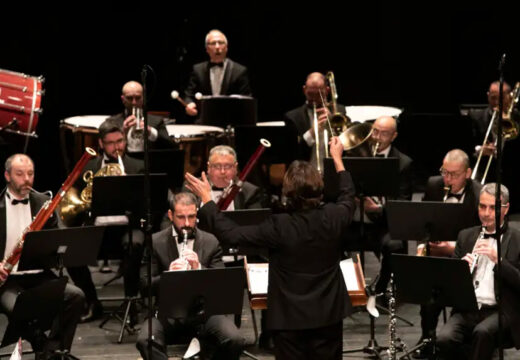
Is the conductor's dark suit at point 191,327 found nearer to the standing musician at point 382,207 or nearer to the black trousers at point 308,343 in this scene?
the black trousers at point 308,343

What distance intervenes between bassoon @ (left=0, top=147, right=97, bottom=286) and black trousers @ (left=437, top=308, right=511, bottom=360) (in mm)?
2644

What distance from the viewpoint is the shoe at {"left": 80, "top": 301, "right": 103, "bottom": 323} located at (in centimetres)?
799

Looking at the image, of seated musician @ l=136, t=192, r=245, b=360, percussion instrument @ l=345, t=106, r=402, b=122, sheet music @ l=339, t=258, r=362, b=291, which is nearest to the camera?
seated musician @ l=136, t=192, r=245, b=360

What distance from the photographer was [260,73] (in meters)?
11.8

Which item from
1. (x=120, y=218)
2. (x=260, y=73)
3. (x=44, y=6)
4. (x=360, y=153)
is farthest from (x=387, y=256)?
(x=44, y=6)

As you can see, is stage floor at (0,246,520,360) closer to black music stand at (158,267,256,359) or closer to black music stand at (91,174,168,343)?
black music stand at (91,174,168,343)

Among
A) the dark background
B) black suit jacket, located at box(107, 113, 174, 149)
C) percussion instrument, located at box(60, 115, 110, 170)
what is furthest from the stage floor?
the dark background

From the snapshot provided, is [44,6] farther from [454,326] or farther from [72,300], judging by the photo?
[454,326]

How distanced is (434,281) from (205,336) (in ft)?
4.96

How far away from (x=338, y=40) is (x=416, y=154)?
1.85 meters

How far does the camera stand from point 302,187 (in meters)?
5.37

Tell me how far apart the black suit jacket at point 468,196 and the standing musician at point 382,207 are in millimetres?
352

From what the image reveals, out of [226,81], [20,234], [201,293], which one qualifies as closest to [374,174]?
[201,293]

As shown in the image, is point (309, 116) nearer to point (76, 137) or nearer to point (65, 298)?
point (76, 137)
